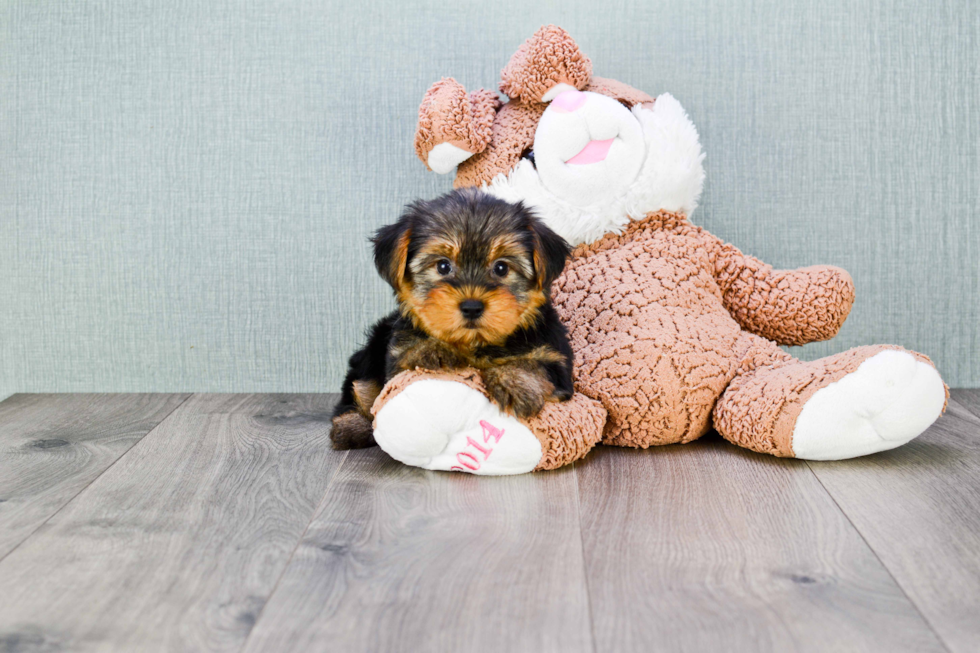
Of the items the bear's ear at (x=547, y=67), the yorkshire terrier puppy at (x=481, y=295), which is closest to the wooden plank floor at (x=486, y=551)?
the yorkshire terrier puppy at (x=481, y=295)

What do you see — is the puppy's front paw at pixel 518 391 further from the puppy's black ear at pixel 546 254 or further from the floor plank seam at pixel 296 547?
the floor plank seam at pixel 296 547

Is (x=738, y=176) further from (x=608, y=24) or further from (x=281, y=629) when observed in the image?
(x=281, y=629)

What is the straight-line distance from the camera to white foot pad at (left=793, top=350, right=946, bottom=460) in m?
1.90

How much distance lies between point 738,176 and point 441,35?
3.68 feet

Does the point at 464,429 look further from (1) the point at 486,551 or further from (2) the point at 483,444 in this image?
(1) the point at 486,551

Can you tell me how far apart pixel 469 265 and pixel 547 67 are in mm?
750

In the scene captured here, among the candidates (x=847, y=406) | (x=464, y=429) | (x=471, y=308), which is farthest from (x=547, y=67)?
(x=847, y=406)

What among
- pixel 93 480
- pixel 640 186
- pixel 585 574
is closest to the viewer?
pixel 585 574

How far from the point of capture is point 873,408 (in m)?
1.91

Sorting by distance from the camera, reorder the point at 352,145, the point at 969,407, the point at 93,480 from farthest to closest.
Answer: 1. the point at 352,145
2. the point at 969,407
3. the point at 93,480

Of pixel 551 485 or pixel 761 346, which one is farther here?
pixel 761 346

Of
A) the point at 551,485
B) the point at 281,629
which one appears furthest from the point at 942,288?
the point at 281,629

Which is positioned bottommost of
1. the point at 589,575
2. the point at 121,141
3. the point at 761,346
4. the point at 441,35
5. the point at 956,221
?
the point at 589,575

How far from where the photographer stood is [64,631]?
4.12 ft
